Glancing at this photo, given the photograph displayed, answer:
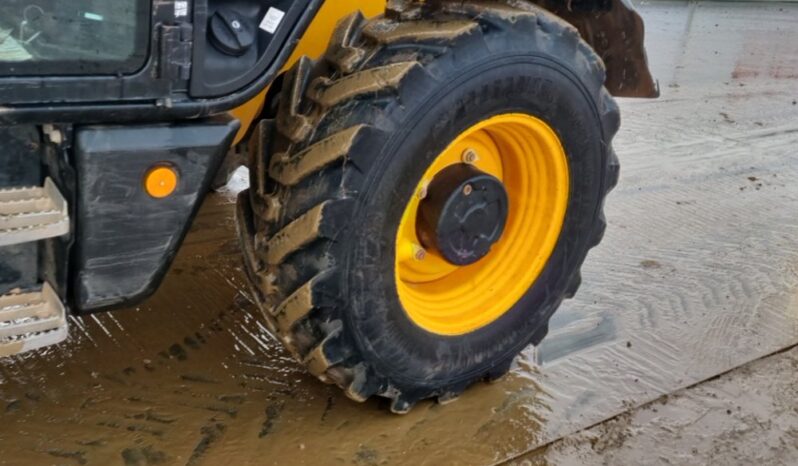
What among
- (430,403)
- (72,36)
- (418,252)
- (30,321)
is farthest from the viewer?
(430,403)

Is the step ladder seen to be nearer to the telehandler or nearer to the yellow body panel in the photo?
the telehandler

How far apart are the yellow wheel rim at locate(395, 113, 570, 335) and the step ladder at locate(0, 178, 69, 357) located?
947 millimetres

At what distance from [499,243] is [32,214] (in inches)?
56.0

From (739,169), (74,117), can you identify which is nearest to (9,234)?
(74,117)

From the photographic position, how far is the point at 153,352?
2850 mm

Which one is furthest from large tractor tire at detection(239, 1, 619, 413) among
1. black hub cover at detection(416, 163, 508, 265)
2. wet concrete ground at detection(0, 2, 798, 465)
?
wet concrete ground at detection(0, 2, 798, 465)

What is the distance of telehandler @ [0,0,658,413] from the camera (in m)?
1.88

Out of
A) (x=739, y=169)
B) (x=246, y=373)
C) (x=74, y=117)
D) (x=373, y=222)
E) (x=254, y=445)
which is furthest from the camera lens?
(x=739, y=169)

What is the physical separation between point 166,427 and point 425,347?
2.52 feet

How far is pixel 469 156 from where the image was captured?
2.61 meters

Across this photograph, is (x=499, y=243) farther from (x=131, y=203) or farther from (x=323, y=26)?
(x=131, y=203)

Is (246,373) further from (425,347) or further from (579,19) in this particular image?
(579,19)

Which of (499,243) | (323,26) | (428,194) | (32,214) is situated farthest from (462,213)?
(32,214)

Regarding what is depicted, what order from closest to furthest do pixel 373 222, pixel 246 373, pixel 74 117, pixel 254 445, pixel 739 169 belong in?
1. pixel 74 117
2. pixel 373 222
3. pixel 254 445
4. pixel 246 373
5. pixel 739 169
